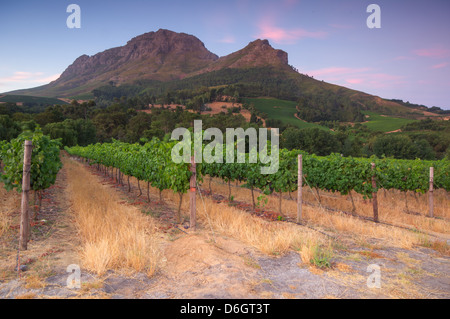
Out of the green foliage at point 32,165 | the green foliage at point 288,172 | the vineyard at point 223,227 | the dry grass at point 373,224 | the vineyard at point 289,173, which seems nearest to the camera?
the vineyard at point 223,227

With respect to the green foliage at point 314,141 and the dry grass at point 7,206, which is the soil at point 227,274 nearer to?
the dry grass at point 7,206

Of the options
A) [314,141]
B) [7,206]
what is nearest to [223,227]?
[7,206]

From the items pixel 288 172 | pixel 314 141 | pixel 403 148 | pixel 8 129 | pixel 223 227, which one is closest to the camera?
pixel 223 227

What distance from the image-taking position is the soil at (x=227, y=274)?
3.69 m

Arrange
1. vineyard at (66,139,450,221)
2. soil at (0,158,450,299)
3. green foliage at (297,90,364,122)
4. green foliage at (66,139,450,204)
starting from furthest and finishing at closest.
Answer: green foliage at (297,90,364,122) → green foliage at (66,139,450,204) → vineyard at (66,139,450,221) → soil at (0,158,450,299)

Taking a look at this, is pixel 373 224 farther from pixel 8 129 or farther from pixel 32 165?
pixel 8 129

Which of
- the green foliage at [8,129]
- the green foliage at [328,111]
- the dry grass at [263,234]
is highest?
the green foliage at [328,111]

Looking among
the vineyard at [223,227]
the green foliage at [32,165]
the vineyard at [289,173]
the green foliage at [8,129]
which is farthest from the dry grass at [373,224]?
the green foliage at [8,129]

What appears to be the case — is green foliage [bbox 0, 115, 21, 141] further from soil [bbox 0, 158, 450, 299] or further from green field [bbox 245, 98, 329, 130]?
green field [bbox 245, 98, 329, 130]

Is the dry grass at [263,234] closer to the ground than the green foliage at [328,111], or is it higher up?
closer to the ground

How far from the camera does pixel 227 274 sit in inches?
164

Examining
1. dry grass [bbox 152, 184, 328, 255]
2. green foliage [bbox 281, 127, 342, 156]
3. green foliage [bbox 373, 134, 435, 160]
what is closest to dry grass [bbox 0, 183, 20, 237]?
dry grass [bbox 152, 184, 328, 255]

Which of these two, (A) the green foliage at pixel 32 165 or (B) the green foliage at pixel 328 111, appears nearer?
(A) the green foliage at pixel 32 165

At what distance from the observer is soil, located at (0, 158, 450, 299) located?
369 centimetres
